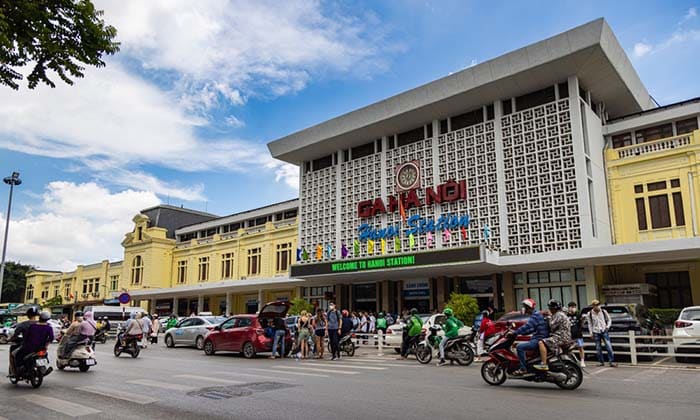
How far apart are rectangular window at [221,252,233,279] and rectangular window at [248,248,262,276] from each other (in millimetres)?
2348

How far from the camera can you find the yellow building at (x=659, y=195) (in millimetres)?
23406

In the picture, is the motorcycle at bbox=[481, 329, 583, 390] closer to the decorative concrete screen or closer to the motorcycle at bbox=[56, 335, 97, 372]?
the motorcycle at bbox=[56, 335, 97, 372]

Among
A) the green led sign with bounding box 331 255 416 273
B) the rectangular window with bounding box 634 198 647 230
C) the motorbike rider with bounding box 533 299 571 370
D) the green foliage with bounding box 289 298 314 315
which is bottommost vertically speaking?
the motorbike rider with bounding box 533 299 571 370

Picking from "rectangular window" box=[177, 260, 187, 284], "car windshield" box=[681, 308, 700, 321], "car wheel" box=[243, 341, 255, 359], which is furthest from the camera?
"rectangular window" box=[177, 260, 187, 284]

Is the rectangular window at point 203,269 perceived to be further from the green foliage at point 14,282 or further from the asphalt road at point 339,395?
the green foliage at point 14,282

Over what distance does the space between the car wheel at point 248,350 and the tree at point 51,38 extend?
1215cm

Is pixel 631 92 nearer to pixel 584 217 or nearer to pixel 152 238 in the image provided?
pixel 584 217

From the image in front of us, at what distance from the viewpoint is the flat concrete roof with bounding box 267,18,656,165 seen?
2356cm

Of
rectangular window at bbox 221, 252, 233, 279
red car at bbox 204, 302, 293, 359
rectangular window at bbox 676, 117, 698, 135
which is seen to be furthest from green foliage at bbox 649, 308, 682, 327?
rectangular window at bbox 221, 252, 233, 279

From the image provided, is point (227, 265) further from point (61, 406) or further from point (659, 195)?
point (61, 406)

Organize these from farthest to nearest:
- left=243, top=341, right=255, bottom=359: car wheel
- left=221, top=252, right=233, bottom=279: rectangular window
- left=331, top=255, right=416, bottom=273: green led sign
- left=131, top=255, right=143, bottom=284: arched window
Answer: left=131, top=255, right=143, bottom=284: arched window < left=221, top=252, right=233, bottom=279: rectangular window < left=331, top=255, right=416, bottom=273: green led sign < left=243, top=341, right=255, bottom=359: car wheel

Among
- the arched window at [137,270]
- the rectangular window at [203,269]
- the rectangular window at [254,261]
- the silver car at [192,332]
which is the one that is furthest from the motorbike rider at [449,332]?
the arched window at [137,270]

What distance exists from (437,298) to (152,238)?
30.6 metres

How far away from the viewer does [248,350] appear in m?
17.1
